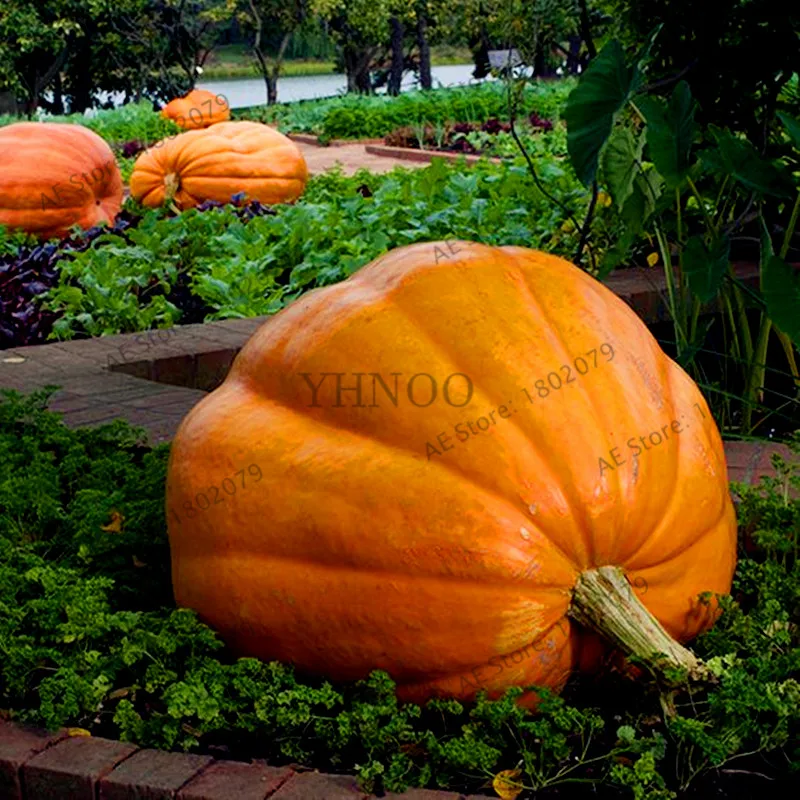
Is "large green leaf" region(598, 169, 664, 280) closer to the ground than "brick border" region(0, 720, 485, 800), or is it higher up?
higher up

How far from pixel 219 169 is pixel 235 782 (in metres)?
7.48

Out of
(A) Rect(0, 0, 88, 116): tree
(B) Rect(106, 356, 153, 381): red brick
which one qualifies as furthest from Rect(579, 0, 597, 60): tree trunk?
(A) Rect(0, 0, 88, 116): tree

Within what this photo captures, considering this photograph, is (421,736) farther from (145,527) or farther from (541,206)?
(541,206)

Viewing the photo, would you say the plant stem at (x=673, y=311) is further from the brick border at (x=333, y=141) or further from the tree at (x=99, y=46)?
the tree at (x=99, y=46)

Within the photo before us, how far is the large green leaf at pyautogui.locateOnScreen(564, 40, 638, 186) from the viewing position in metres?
3.34

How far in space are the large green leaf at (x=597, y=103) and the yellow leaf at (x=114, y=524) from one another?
1.42m

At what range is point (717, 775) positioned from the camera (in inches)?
90.0

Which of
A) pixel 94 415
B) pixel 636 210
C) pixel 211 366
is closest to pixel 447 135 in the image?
pixel 211 366

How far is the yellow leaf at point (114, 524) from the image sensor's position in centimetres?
329

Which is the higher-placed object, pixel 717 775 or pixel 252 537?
pixel 252 537

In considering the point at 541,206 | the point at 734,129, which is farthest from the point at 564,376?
the point at 541,206

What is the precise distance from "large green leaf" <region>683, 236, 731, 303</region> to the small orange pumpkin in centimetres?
1680

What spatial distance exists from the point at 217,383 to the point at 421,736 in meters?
2.88

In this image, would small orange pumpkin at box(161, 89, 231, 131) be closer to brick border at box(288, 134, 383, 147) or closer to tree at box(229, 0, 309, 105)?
brick border at box(288, 134, 383, 147)
